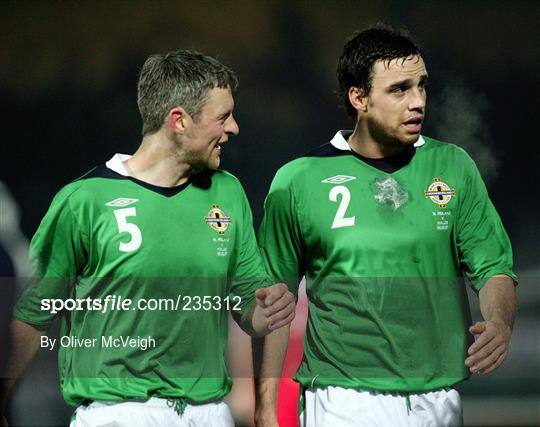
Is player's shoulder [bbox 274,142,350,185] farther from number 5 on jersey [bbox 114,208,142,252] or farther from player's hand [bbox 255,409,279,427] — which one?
player's hand [bbox 255,409,279,427]

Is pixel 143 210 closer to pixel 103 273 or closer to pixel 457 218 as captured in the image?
pixel 103 273

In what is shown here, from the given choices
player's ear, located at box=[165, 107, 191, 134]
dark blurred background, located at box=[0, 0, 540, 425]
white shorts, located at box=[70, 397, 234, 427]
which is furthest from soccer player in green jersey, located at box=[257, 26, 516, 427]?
dark blurred background, located at box=[0, 0, 540, 425]

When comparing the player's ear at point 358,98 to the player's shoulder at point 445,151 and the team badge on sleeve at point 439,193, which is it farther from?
the team badge on sleeve at point 439,193

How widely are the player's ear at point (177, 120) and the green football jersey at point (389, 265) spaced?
0.41 meters

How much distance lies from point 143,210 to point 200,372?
54 cm

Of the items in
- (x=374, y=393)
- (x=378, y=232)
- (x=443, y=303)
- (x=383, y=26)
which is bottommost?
(x=374, y=393)

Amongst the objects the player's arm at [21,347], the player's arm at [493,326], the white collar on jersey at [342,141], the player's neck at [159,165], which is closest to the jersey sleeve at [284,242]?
the white collar on jersey at [342,141]

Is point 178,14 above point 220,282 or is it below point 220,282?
above

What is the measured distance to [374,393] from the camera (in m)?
3.63

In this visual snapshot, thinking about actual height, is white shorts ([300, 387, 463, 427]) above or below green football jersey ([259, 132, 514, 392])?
below

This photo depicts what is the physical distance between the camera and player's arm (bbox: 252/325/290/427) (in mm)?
3727

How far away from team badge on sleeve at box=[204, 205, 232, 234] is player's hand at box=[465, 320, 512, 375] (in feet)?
2.75

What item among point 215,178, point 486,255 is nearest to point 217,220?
point 215,178

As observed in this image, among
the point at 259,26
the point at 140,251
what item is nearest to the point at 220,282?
the point at 140,251
